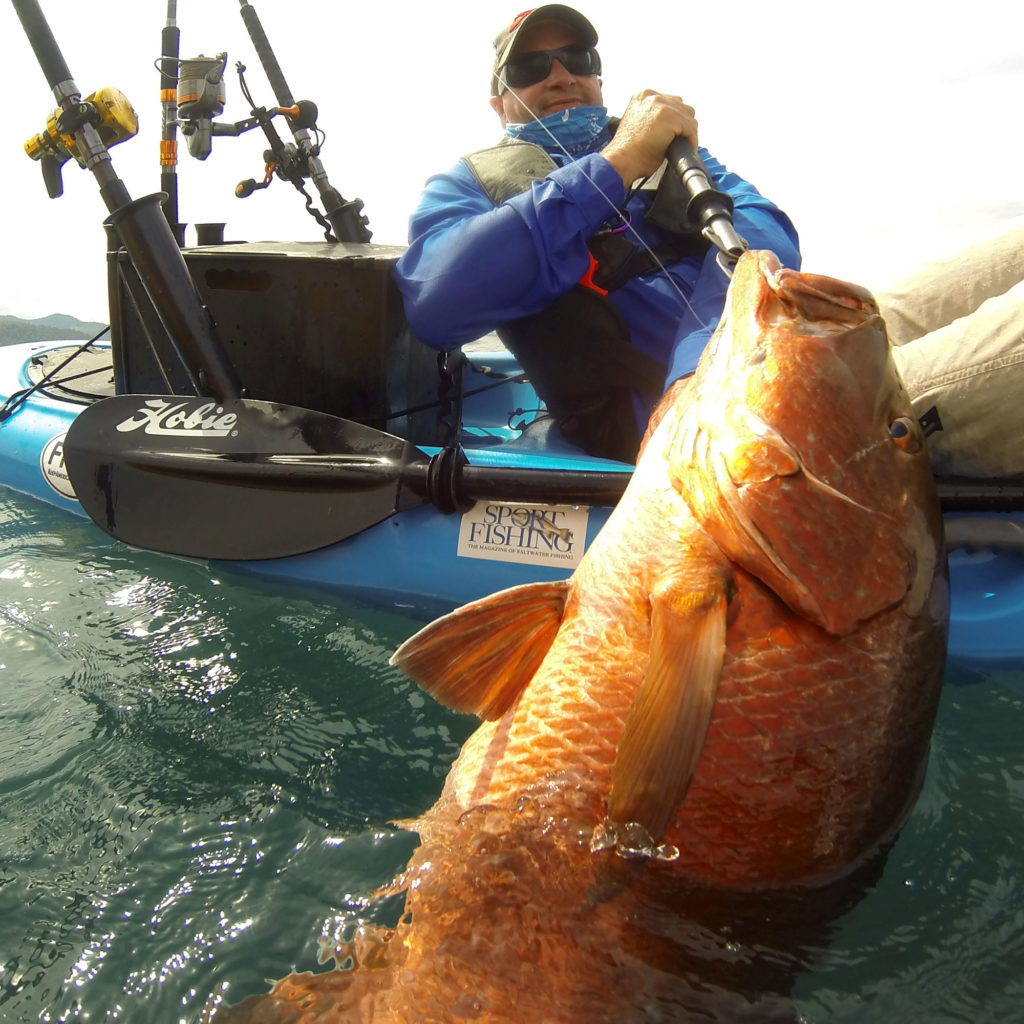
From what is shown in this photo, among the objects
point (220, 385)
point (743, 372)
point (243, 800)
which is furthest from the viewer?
point (220, 385)

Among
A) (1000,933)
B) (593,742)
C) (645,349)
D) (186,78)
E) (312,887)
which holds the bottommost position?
(1000,933)

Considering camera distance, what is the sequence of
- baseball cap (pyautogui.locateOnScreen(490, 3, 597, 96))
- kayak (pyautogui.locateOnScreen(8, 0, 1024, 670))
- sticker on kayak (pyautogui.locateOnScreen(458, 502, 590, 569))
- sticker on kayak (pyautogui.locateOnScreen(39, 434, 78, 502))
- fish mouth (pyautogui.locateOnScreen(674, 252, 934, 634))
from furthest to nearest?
sticker on kayak (pyautogui.locateOnScreen(39, 434, 78, 502)), baseball cap (pyautogui.locateOnScreen(490, 3, 597, 96)), sticker on kayak (pyautogui.locateOnScreen(458, 502, 590, 569)), kayak (pyautogui.locateOnScreen(8, 0, 1024, 670)), fish mouth (pyautogui.locateOnScreen(674, 252, 934, 634))

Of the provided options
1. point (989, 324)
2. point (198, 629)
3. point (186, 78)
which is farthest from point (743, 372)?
point (186, 78)

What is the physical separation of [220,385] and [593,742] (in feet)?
8.55

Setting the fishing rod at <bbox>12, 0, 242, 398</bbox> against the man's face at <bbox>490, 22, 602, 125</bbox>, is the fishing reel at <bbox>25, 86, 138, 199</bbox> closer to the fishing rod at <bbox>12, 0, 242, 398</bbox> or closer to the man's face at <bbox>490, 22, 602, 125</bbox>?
the fishing rod at <bbox>12, 0, 242, 398</bbox>

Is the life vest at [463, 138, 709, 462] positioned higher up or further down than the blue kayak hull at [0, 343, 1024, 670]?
higher up

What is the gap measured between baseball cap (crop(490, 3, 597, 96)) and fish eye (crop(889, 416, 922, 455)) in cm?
286

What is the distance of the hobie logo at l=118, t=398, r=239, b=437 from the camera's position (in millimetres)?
3492

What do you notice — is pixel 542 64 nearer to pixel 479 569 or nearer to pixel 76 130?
pixel 76 130

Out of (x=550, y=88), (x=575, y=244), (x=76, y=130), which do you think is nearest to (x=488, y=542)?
(x=575, y=244)

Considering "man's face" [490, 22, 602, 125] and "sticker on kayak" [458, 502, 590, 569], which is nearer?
"sticker on kayak" [458, 502, 590, 569]

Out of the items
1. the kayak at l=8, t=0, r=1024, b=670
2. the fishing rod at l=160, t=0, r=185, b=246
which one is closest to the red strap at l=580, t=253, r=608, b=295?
the kayak at l=8, t=0, r=1024, b=670

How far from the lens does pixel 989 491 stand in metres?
2.40

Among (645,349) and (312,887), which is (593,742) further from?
(645,349)
